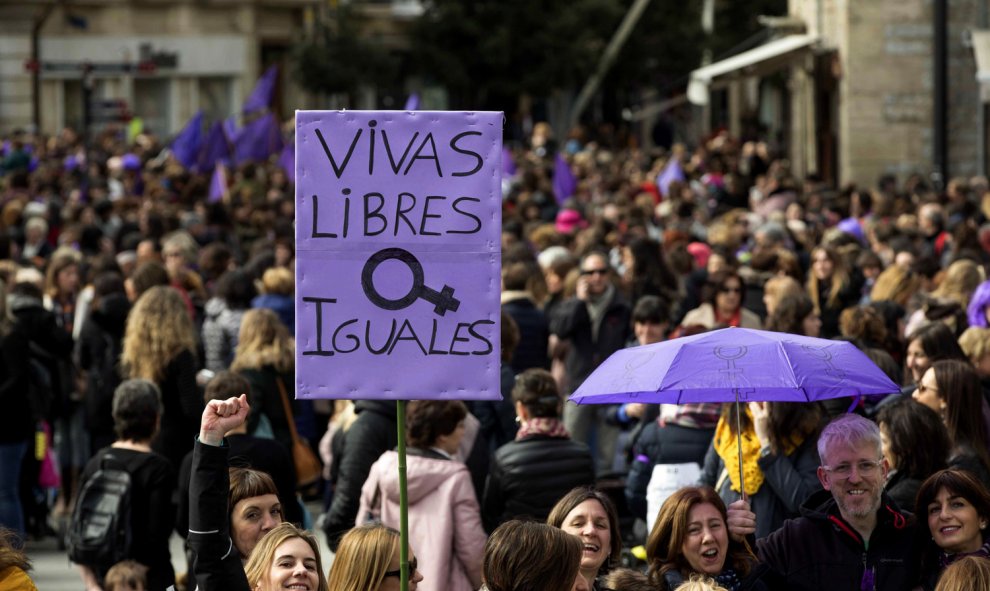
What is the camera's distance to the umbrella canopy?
18.9 feet

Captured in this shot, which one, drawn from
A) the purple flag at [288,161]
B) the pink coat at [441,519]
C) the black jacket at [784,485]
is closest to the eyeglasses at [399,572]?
the pink coat at [441,519]

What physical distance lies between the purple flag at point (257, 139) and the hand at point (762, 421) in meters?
17.9

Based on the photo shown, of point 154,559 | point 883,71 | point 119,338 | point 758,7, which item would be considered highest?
point 758,7

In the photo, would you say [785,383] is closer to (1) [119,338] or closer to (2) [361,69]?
(1) [119,338]

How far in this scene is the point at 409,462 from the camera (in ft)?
23.5

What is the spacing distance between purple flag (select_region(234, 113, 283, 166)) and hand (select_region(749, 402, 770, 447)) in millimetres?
17928

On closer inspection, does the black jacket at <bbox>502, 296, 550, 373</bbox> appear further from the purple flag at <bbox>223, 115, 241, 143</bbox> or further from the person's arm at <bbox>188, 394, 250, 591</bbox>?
the purple flag at <bbox>223, 115, 241, 143</bbox>

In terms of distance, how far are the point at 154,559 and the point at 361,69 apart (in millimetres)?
37330

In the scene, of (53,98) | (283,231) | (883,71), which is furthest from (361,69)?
(283,231)

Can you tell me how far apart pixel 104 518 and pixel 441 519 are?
1439 millimetres

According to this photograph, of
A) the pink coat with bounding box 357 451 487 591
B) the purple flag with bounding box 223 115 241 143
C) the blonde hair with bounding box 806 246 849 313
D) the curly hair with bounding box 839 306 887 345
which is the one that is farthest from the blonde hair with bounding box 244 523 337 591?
the purple flag with bounding box 223 115 241 143

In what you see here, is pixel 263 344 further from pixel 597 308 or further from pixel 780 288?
pixel 780 288

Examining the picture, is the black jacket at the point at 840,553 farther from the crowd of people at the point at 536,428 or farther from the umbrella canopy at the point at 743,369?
the umbrella canopy at the point at 743,369

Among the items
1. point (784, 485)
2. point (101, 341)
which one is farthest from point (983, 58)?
point (784, 485)
